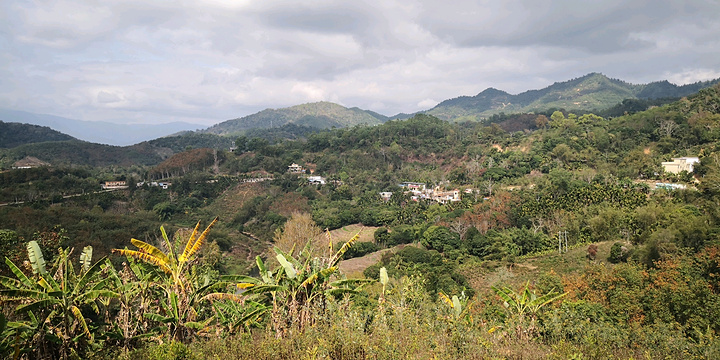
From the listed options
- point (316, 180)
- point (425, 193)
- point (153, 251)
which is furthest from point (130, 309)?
point (316, 180)

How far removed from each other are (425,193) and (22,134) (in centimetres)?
10870

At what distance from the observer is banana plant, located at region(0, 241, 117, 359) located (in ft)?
14.2

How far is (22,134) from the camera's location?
95.1 meters

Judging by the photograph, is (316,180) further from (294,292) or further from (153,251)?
(153,251)

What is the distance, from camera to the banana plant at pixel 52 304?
432 cm

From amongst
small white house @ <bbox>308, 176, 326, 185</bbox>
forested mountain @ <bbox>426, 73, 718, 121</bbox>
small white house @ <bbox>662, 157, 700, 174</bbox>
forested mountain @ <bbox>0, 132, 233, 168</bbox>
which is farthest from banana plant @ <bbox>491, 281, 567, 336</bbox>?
forested mountain @ <bbox>426, 73, 718, 121</bbox>

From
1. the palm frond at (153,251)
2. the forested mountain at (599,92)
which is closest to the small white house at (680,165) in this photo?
the palm frond at (153,251)

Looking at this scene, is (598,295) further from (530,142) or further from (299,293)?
(530,142)

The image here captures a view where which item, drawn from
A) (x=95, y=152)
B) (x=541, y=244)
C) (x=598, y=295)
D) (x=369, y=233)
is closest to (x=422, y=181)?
(x=369, y=233)

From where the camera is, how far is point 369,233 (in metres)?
36.6

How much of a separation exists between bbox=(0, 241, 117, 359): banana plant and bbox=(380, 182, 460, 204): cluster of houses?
3586cm

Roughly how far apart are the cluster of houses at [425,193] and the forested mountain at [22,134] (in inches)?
3786

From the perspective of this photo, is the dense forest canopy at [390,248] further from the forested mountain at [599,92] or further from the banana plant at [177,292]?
the forested mountain at [599,92]

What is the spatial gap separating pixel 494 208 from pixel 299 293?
94.1 feet
